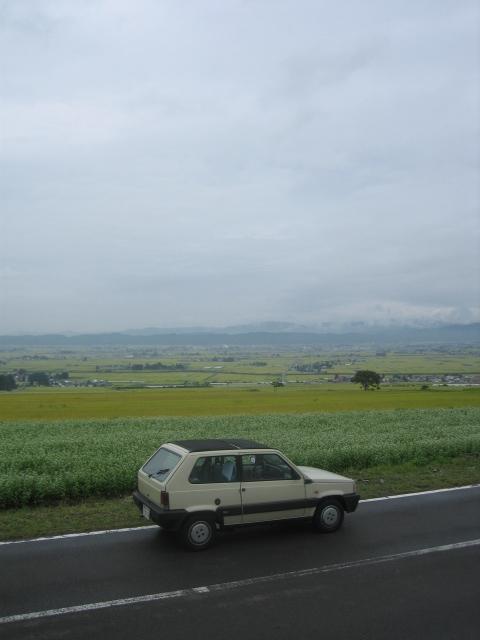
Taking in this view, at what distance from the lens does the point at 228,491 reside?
891 cm

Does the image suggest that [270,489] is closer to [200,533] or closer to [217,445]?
[217,445]

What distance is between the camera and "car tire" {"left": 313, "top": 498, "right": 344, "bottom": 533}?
961 centimetres

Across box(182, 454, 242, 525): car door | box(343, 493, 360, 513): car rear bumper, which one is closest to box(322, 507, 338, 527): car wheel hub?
box(343, 493, 360, 513): car rear bumper

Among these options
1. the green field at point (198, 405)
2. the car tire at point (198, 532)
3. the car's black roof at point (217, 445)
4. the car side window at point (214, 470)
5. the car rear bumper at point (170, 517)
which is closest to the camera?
the car rear bumper at point (170, 517)

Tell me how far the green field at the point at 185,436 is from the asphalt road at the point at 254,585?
2700mm

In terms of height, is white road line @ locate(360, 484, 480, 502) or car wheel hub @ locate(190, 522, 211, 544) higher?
car wheel hub @ locate(190, 522, 211, 544)

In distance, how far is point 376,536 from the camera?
9.38 meters

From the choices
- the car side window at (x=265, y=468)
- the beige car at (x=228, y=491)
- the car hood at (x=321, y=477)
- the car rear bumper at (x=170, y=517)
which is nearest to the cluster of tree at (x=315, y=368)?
the car hood at (x=321, y=477)

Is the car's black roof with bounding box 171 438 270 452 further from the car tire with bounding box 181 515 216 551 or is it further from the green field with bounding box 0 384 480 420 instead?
the green field with bounding box 0 384 480 420

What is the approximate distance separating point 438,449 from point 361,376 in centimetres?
4685

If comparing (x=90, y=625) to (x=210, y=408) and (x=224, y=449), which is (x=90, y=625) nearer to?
(x=224, y=449)

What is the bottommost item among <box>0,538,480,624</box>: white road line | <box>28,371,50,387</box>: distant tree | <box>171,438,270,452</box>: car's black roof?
<box>28,371,50,387</box>: distant tree

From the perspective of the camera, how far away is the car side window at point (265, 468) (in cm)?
922

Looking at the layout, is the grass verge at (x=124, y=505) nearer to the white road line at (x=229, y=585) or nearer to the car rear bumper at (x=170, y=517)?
the car rear bumper at (x=170, y=517)
